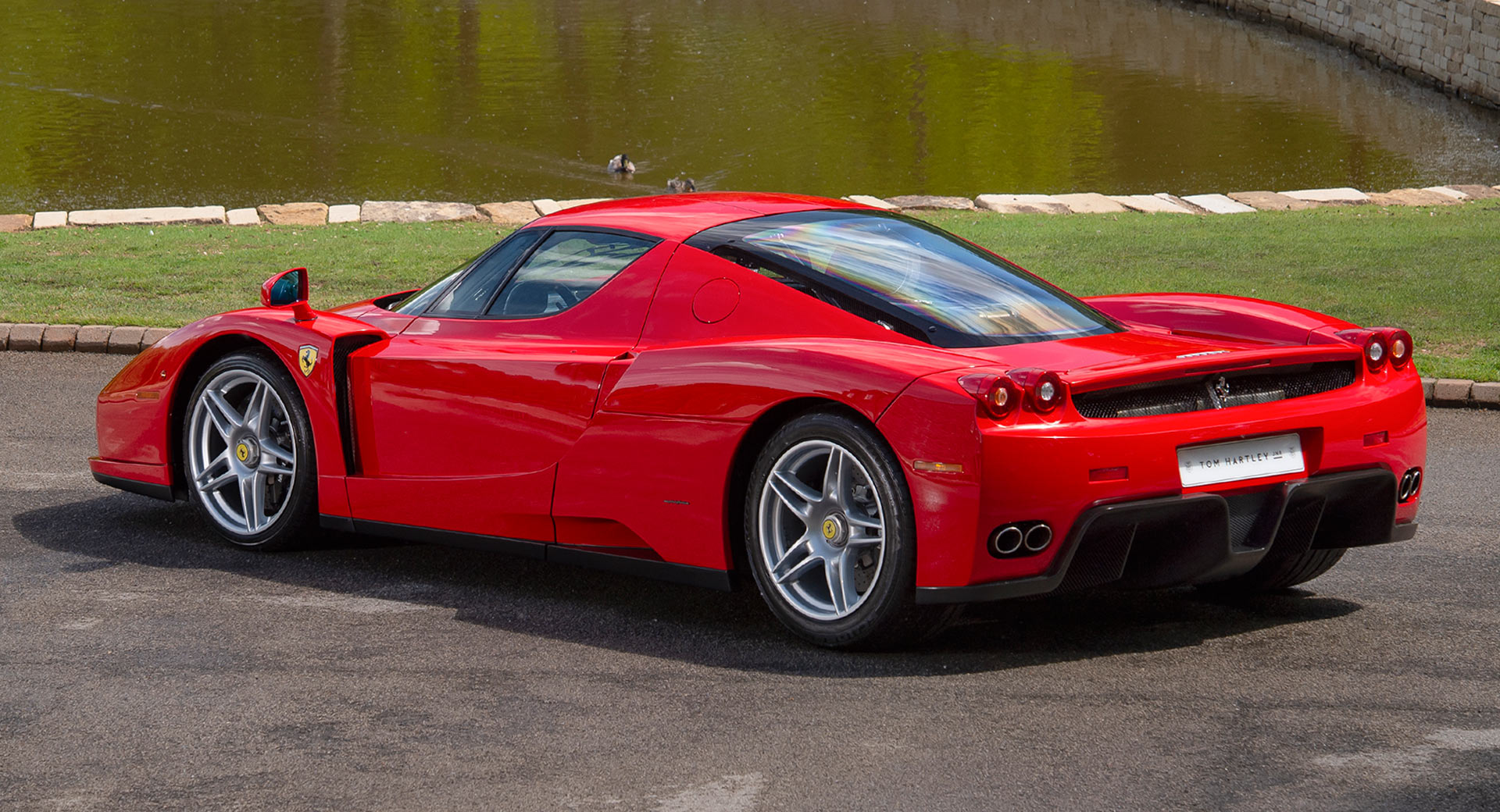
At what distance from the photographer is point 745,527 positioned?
4871 mm

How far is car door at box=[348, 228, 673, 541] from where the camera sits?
17.2 ft

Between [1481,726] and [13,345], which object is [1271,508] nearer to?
[1481,726]

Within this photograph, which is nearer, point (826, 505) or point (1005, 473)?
point (1005, 473)

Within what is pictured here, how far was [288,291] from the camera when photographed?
20.2 feet

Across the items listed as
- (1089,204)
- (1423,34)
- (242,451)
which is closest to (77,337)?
(242,451)

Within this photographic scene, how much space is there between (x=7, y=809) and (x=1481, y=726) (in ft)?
11.5

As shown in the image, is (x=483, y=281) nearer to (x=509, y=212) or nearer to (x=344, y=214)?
(x=509, y=212)

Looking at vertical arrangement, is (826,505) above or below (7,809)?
above

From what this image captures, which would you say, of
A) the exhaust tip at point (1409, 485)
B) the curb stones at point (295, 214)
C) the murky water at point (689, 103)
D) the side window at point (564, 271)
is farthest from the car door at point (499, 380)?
the murky water at point (689, 103)

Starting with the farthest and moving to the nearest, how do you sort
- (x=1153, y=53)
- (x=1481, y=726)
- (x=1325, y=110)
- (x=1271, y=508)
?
(x=1153, y=53), (x=1325, y=110), (x=1271, y=508), (x=1481, y=726)

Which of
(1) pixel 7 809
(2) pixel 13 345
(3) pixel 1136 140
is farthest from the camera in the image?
(3) pixel 1136 140

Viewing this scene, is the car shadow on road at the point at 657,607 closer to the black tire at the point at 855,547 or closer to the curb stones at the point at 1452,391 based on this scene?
the black tire at the point at 855,547

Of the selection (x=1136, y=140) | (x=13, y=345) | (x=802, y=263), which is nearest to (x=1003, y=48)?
(x=1136, y=140)

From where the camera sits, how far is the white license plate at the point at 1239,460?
452 centimetres
